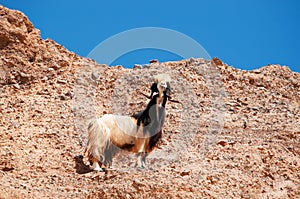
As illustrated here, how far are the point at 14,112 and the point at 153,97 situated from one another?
14.3 feet

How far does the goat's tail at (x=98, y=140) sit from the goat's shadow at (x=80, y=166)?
30cm

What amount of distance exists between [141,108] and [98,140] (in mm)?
4701

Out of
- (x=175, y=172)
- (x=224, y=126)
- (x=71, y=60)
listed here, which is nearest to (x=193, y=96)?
(x=224, y=126)

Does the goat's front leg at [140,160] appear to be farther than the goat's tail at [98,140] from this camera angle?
Yes

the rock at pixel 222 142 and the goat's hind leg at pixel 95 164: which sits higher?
the rock at pixel 222 142

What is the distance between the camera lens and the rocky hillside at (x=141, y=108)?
12109 millimetres

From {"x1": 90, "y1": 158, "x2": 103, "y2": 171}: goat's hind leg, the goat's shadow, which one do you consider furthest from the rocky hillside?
{"x1": 90, "y1": 158, "x2": 103, "y2": 171}: goat's hind leg

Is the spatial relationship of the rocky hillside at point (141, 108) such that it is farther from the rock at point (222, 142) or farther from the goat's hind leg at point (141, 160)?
the goat's hind leg at point (141, 160)

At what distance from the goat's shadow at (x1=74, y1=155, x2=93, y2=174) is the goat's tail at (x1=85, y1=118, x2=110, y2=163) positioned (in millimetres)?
301

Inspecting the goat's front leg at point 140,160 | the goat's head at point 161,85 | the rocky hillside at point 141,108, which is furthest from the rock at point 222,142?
the goat's front leg at point 140,160

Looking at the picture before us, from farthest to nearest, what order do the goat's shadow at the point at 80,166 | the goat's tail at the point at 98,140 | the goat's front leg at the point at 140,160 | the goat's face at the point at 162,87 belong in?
the goat's face at the point at 162,87 < the goat's front leg at the point at 140,160 < the goat's tail at the point at 98,140 < the goat's shadow at the point at 80,166

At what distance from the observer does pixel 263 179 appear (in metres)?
13.2

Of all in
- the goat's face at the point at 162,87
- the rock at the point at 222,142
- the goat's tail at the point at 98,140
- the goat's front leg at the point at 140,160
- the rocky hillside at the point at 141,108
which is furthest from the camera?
the rock at the point at 222,142

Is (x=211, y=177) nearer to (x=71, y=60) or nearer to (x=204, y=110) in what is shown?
(x=204, y=110)
